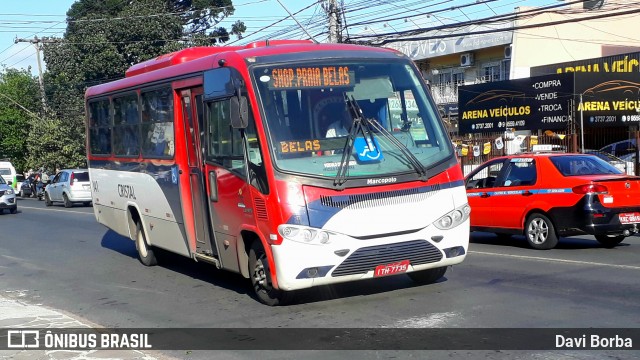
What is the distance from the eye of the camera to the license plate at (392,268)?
8.18 m

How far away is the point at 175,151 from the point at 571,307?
5588 mm

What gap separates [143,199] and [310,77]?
480cm

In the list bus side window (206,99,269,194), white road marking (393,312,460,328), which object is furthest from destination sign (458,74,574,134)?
white road marking (393,312,460,328)

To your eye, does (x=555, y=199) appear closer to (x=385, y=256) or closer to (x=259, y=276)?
(x=385, y=256)

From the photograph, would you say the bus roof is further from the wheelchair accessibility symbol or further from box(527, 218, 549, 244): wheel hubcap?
box(527, 218, 549, 244): wheel hubcap

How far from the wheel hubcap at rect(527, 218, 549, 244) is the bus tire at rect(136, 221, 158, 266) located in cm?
629

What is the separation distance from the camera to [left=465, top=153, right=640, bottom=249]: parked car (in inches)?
477

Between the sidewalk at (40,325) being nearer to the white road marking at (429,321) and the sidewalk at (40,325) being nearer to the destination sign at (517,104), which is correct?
the white road marking at (429,321)

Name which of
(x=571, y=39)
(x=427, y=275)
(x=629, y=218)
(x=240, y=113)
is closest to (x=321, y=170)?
(x=240, y=113)

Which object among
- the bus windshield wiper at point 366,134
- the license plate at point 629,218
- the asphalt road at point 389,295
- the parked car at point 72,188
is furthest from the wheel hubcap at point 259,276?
the parked car at point 72,188

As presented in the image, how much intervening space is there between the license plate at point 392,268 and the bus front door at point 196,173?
8.31ft

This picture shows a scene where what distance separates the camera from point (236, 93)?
8625mm

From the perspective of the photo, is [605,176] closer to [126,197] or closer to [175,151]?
[175,151]

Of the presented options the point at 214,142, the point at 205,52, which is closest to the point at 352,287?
the point at 214,142
